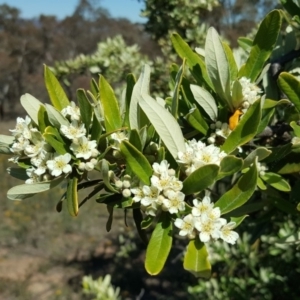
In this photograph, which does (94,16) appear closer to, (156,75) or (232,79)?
(156,75)

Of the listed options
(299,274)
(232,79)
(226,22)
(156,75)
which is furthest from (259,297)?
(226,22)

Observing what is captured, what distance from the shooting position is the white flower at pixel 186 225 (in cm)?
73

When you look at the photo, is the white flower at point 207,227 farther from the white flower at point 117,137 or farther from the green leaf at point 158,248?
the white flower at point 117,137

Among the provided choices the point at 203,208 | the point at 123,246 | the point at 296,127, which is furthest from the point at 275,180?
the point at 123,246

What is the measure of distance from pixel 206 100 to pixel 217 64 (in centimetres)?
8

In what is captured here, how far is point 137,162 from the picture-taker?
2.39ft

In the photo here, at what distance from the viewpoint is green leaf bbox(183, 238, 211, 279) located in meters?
0.66

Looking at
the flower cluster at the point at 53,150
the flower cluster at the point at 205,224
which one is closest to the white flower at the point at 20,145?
the flower cluster at the point at 53,150

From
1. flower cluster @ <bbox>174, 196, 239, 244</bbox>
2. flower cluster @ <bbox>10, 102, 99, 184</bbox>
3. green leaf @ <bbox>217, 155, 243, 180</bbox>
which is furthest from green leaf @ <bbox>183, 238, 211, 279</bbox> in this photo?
flower cluster @ <bbox>10, 102, 99, 184</bbox>

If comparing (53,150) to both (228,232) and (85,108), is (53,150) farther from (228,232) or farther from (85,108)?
(228,232)

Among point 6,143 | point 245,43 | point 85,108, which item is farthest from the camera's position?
point 245,43

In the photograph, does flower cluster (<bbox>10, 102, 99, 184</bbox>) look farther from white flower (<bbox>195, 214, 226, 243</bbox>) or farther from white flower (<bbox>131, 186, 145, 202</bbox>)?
white flower (<bbox>195, 214, 226, 243</bbox>)

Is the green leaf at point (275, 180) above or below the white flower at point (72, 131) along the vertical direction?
below

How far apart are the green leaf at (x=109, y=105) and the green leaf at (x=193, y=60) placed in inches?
8.4
